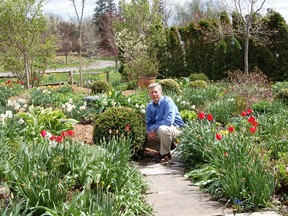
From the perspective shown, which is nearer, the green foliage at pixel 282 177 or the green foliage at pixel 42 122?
the green foliage at pixel 282 177

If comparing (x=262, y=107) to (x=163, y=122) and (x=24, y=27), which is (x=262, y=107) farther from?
(x=24, y=27)

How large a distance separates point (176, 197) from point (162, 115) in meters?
2.11

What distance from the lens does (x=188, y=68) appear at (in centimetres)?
1783

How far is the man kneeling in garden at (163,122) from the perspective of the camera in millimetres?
5926

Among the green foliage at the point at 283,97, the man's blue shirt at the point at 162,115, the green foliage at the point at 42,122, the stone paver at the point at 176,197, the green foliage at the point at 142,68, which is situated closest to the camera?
the stone paver at the point at 176,197

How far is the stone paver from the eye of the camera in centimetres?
381

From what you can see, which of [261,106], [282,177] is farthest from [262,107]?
[282,177]

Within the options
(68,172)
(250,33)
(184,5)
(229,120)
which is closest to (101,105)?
(229,120)

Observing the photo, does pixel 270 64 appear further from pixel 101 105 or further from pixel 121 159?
pixel 121 159

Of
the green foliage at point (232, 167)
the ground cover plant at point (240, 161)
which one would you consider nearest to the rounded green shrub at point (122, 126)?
the ground cover plant at point (240, 161)

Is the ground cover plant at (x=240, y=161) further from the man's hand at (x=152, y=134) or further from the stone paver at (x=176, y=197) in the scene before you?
the man's hand at (x=152, y=134)

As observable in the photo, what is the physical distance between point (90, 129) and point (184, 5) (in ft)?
109

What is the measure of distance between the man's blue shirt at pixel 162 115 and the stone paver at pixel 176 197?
83cm

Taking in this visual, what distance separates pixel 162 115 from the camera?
6.21m
